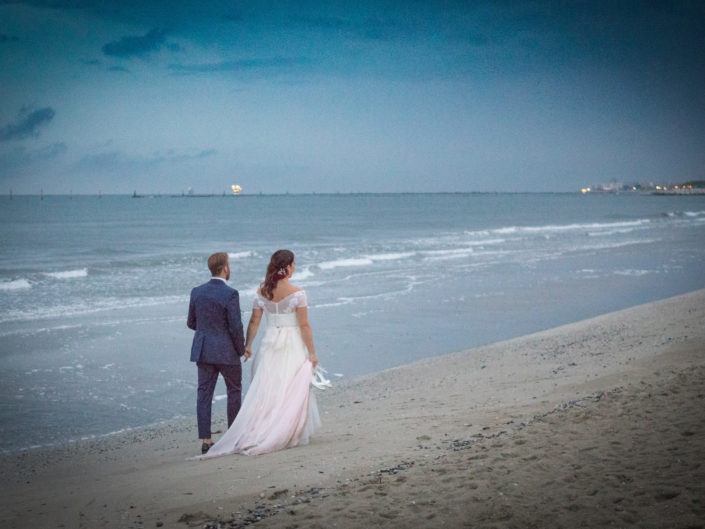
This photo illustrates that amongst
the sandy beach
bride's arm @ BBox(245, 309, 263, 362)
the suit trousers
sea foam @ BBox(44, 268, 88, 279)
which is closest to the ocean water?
sea foam @ BBox(44, 268, 88, 279)

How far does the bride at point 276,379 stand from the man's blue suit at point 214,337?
0.20 m

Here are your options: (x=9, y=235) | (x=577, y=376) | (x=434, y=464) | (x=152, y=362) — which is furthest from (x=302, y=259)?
(x=9, y=235)

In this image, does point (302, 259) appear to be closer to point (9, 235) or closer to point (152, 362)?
point (152, 362)

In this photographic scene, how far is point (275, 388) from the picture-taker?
19.1ft

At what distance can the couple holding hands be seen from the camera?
575 centimetres

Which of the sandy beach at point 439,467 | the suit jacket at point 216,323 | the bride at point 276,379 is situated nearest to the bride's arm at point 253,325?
the bride at point 276,379

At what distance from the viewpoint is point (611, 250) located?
3262 cm

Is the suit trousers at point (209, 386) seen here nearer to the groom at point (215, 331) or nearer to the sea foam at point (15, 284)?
the groom at point (215, 331)

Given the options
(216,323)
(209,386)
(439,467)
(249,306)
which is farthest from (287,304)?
(249,306)

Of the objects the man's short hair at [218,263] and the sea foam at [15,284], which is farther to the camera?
the sea foam at [15,284]

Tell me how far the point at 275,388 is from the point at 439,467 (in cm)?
184

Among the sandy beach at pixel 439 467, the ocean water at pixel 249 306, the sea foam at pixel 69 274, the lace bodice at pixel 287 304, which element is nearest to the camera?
the sandy beach at pixel 439 467

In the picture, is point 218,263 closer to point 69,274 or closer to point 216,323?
point 216,323

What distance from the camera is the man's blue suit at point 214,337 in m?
5.72
